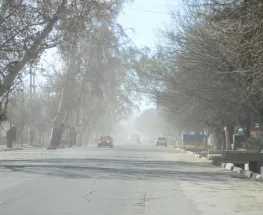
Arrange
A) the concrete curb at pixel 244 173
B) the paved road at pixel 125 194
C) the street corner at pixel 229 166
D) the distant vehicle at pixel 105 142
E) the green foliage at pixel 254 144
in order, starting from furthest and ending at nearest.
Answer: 1. the distant vehicle at pixel 105 142
2. the green foliage at pixel 254 144
3. the street corner at pixel 229 166
4. the concrete curb at pixel 244 173
5. the paved road at pixel 125 194

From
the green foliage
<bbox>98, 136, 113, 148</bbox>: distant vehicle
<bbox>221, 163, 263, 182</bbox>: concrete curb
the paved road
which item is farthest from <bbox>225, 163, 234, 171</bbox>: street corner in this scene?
<bbox>98, 136, 113, 148</bbox>: distant vehicle

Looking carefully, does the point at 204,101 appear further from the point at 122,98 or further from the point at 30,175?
the point at 122,98

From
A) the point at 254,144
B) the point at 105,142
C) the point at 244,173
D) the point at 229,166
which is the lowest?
the point at 244,173

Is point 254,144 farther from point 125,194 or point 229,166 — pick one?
point 125,194

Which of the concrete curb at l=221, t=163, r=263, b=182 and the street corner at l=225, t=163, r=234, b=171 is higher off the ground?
the street corner at l=225, t=163, r=234, b=171

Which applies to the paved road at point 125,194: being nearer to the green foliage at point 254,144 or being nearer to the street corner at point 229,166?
the street corner at point 229,166

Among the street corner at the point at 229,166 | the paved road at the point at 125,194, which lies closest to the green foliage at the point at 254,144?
the street corner at the point at 229,166

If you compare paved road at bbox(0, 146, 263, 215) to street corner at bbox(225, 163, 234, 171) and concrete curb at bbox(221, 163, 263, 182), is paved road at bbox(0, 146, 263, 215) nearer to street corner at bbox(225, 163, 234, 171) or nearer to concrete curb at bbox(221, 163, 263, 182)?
concrete curb at bbox(221, 163, 263, 182)

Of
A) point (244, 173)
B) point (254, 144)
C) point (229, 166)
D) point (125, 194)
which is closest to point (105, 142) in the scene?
point (254, 144)

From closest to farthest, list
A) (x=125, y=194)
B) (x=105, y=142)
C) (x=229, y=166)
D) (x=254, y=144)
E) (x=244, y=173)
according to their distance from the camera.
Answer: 1. (x=125, y=194)
2. (x=244, y=173)
3. (x=229, y=166)
4. (x=254, y=144)
5. (x=105, y=142)

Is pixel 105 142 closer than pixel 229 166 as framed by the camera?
No

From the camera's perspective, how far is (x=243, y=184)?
56.7 feet

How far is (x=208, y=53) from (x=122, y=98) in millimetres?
55788

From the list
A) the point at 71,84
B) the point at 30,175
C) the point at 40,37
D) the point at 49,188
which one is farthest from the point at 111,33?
the point at 49,188
